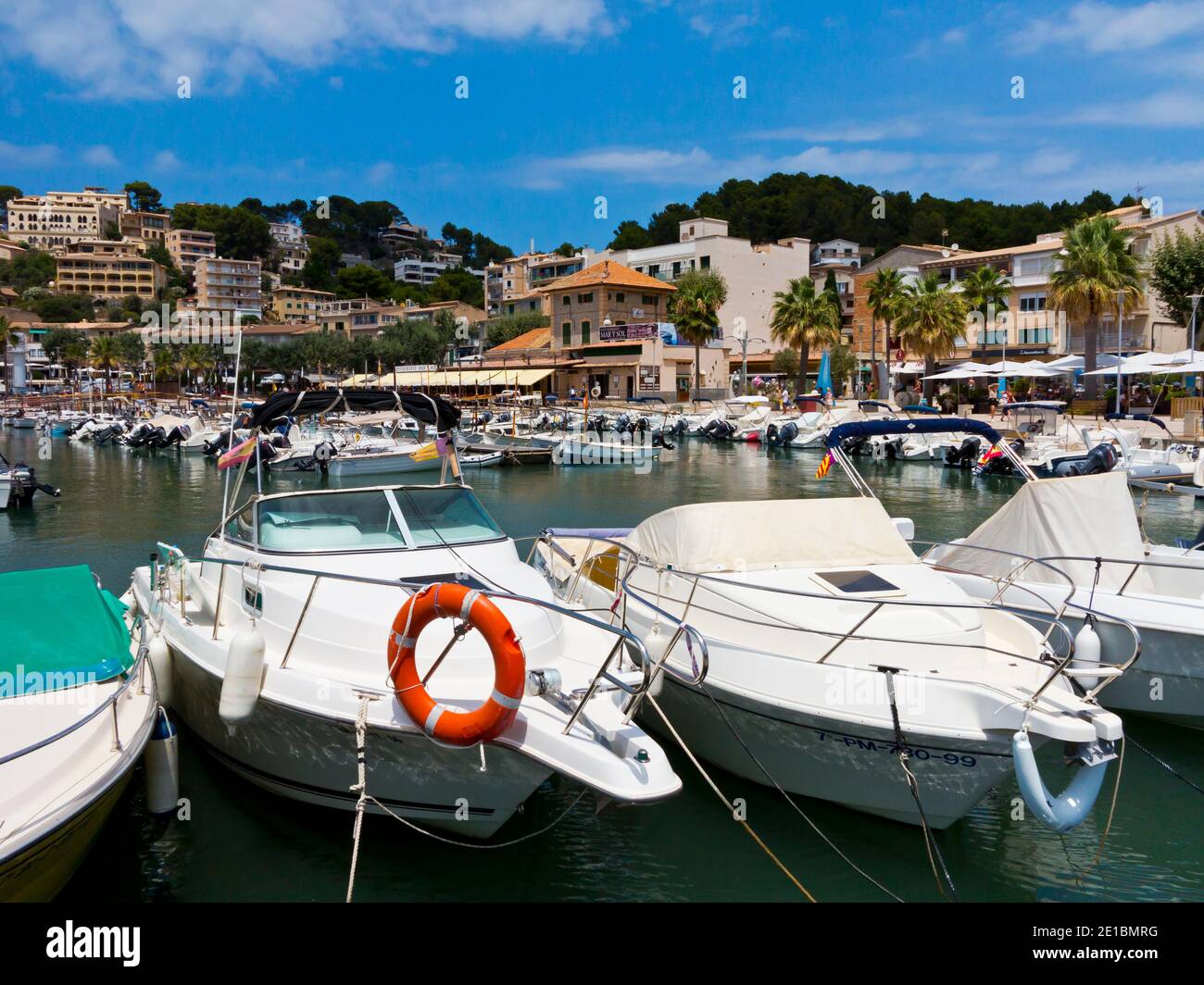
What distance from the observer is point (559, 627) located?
29.3 feet

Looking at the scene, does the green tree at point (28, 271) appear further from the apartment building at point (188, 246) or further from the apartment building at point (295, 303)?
the apartment building at point (295, 303)

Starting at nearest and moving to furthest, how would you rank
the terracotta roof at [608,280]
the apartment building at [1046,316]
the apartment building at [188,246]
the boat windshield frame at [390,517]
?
the boat windshield frame at [390,517] < the apartment building at [1046,316] < the terracotta roof at [608,280] < the apartment building at [188,246]

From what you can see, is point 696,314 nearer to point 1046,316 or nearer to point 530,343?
point 1046,316

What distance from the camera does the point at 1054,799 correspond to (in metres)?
7.18

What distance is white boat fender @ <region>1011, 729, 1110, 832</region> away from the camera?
7.02m

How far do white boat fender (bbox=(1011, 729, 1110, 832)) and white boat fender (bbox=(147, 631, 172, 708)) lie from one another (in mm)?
7601

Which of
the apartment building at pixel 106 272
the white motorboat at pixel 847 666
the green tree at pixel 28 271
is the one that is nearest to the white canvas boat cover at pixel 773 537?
the white motorboat at pixel 847 666

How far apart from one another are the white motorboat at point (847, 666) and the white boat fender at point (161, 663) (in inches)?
178

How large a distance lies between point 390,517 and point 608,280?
7891 cm

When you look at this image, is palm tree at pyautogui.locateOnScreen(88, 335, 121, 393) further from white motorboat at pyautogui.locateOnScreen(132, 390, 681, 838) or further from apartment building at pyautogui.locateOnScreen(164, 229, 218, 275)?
white motorboat at pyautogui.locateOnScreen(132, 390, 681, 838)

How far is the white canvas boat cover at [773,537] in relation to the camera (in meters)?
10.3

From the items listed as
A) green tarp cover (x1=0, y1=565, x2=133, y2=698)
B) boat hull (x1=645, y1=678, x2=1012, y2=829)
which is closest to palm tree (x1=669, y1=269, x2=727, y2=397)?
boat hull (x1=645, y1=678, x2=1012, y2=829)

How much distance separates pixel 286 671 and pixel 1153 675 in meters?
8.85
